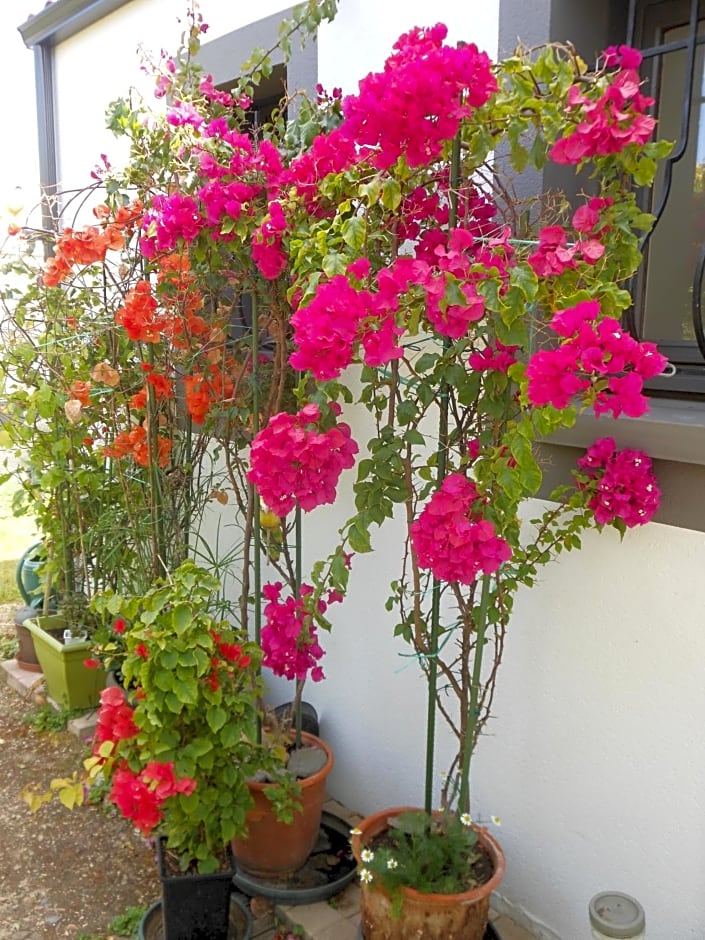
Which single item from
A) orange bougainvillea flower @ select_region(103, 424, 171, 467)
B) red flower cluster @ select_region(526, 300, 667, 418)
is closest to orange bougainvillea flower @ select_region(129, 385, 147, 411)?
orange bougainvillea flower @ select_region(103, 424, 171, 467)

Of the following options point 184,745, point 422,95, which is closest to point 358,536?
point 184,745

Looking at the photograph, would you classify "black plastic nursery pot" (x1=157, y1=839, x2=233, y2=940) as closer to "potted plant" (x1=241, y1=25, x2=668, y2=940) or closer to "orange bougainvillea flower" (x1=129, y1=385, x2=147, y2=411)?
"potted plant" (x1=241, y1=25, x2=668, y2=940)

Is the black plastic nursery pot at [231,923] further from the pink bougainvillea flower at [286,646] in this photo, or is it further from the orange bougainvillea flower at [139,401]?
the orange bougainvillea flower at [139,401]

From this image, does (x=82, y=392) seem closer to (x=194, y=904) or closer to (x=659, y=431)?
(x=194, y=904)

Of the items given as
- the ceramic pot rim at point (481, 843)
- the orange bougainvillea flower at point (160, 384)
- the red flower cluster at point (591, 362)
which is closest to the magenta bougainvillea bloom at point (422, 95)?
the red flower cluster at point (591, 362)

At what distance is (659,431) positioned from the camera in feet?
6.44

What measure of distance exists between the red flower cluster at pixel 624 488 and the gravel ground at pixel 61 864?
6.50 feet

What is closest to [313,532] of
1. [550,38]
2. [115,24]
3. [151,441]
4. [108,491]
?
[151,441]

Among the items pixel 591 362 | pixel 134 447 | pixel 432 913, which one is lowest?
pixel 432 913

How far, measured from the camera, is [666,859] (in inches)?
82.9

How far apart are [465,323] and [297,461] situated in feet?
1.71

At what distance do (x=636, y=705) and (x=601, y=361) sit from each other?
1089 mm

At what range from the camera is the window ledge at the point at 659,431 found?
1906mm

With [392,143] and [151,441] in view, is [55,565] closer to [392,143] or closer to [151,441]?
[151,441]
